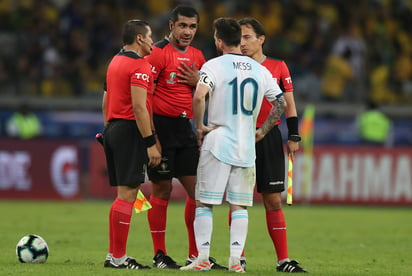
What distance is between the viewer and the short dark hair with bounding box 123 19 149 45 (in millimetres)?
9969

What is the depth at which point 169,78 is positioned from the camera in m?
10.6

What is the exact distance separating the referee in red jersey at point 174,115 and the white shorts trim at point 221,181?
1.10m

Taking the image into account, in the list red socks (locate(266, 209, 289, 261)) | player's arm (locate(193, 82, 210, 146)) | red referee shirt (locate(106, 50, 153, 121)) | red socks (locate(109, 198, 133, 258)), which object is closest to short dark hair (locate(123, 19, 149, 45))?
red referee shirt (locate(106, 50, 153, 121))

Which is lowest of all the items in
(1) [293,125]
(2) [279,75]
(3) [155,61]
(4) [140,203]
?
(4) [140,203]

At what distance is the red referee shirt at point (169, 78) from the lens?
10.6m

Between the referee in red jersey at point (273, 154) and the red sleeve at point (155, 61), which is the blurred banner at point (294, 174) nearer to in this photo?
the red sleeve at point (155, 61)

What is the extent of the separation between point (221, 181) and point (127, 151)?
1.05 m

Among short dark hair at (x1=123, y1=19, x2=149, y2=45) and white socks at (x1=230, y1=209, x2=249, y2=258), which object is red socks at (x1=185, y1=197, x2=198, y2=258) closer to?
white socks at (x1=230, y1=209, x2=249, y2=258)

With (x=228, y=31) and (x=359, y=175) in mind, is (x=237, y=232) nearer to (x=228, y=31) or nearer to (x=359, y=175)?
(x=228, y=31)

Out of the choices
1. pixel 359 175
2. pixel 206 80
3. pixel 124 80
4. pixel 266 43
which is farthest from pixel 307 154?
pixel 206 80

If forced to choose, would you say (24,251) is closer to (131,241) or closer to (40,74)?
(131,241)

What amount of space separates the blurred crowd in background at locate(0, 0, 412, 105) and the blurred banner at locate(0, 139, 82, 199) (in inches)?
104

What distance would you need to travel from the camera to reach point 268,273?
9.87 m

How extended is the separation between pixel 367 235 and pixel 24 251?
22.5ft
